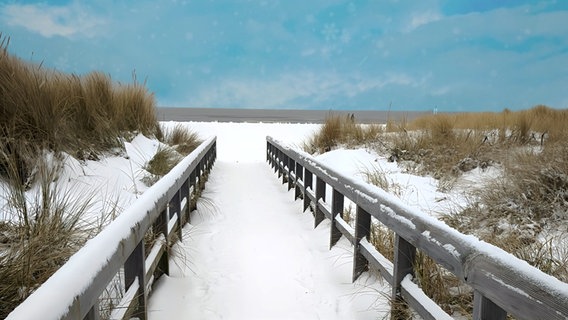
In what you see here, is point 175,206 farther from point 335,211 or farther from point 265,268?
point 335,211

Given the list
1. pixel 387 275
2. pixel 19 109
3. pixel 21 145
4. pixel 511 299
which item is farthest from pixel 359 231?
pixel 19 109

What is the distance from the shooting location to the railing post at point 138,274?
2609 millimetres

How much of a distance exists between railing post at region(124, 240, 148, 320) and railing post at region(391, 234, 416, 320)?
159 centimetres

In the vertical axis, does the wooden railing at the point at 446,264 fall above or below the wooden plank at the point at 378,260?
above

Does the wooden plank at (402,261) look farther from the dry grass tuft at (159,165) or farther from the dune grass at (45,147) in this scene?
the dry grass tuft at (159,165)

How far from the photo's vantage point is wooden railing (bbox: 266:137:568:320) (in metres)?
1.51

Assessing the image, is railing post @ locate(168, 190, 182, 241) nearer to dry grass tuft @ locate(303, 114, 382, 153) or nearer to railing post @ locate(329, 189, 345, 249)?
railing post @ locate(329, 189, 345, 249)

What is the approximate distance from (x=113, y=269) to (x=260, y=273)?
2125 mm

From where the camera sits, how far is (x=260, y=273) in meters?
3.99

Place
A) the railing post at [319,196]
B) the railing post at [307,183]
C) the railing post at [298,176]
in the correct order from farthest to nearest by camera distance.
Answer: the railing post at [298,176], the railing post at [307,183], the railing post at [319,196]

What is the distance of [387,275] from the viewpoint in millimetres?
3041

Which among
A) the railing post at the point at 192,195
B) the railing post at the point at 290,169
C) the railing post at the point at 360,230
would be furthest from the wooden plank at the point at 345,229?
the railing post at the point at 290,169

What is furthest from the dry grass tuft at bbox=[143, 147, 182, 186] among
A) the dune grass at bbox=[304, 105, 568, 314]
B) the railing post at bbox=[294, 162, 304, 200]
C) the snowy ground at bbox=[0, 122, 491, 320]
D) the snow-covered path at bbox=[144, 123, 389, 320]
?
the dune grass at bbox=[304, 105, 568, 314]

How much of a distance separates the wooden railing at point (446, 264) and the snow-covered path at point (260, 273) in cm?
32
